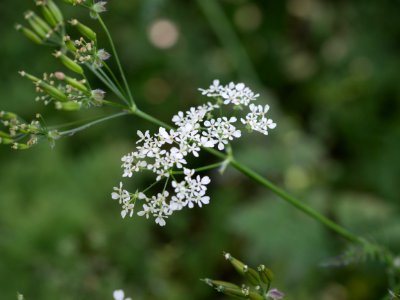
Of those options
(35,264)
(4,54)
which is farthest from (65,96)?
(4,54)

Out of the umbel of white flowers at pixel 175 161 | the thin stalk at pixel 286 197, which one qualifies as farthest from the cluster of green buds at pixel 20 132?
the thin stalk at pixel 286 197

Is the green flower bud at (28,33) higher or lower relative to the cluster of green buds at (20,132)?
higher

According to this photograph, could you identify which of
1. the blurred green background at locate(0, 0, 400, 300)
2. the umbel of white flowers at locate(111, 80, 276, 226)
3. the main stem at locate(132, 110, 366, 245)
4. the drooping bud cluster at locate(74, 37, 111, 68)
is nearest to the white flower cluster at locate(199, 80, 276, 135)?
the umbel of white flowers at locate(111, 80, 276, 226)

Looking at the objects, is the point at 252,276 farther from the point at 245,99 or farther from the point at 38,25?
the point at 38,25

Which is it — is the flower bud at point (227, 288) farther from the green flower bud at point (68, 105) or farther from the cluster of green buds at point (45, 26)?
the cluster of green buds at point (45, 26)

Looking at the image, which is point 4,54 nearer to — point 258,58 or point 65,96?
point 258,58
